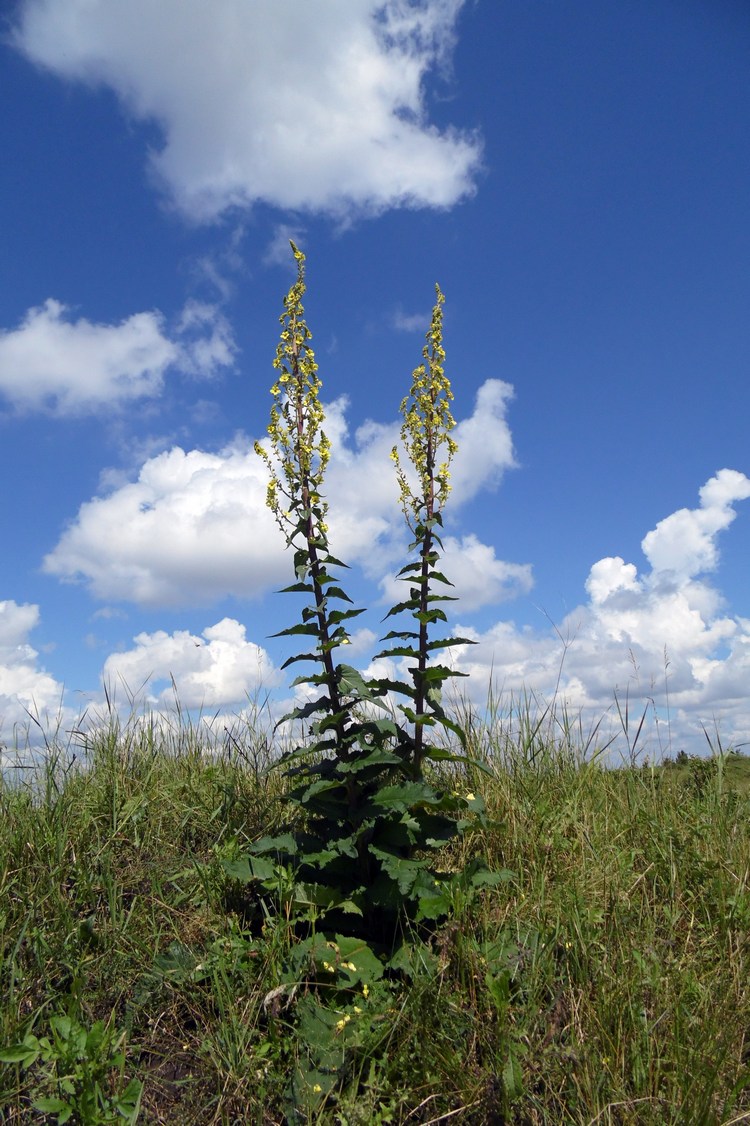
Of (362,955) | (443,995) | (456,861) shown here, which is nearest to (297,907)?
(362,955)

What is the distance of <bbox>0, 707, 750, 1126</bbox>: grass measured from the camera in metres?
3.32

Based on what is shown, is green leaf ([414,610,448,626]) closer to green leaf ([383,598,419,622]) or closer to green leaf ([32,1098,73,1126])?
green leaf ([383,598,419,622])

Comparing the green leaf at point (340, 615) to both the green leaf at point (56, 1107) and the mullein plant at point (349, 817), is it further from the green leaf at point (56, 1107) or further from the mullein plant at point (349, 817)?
the green leaf at point (56, 1107)

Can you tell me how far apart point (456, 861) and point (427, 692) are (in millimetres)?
1173

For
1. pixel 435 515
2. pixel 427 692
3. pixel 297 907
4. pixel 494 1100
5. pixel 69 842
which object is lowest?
pixel 494 1100

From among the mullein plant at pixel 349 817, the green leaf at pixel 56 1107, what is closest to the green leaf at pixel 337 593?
the mullein plant at pixel 349 817

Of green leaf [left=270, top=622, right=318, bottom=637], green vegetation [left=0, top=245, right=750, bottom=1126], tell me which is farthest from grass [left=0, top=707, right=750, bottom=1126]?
green leaf [left=270, top=622, right=318, bottom=637]

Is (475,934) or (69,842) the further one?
(69,842)

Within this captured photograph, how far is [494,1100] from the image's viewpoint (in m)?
3.22

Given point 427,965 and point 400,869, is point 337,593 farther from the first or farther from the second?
point 427,965

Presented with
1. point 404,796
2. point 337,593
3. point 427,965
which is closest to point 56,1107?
point 427,965

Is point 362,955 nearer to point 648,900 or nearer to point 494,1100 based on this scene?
point 494,1100

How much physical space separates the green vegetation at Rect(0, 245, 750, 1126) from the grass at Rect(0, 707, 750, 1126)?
0.06ft

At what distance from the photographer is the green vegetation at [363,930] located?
3.36m
